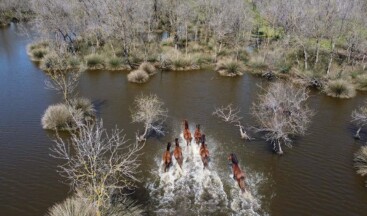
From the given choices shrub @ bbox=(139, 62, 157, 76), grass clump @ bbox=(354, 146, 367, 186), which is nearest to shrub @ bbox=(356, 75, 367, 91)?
grass clump @ bbox=(354, 146, 367, 186)

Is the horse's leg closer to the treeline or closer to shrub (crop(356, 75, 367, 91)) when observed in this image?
the treeline

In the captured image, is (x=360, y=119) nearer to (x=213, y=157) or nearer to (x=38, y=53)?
(x=213, y=157)

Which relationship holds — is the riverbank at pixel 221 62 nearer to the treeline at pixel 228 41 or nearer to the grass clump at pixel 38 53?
the grass clump at pixel 38 53

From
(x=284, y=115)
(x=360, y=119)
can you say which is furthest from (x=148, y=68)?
(x=360, y=119)

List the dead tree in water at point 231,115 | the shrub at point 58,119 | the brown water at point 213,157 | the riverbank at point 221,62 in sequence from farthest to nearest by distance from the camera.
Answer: the riverbank at point 221,62 → the dead tree in water at point 231,115 → the shrub at point 58,119 → the brown water at point 213,157

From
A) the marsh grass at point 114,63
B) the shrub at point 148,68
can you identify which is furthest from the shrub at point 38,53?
the shrub at point 148,68

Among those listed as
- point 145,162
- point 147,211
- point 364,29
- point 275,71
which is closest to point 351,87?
point 275,71
